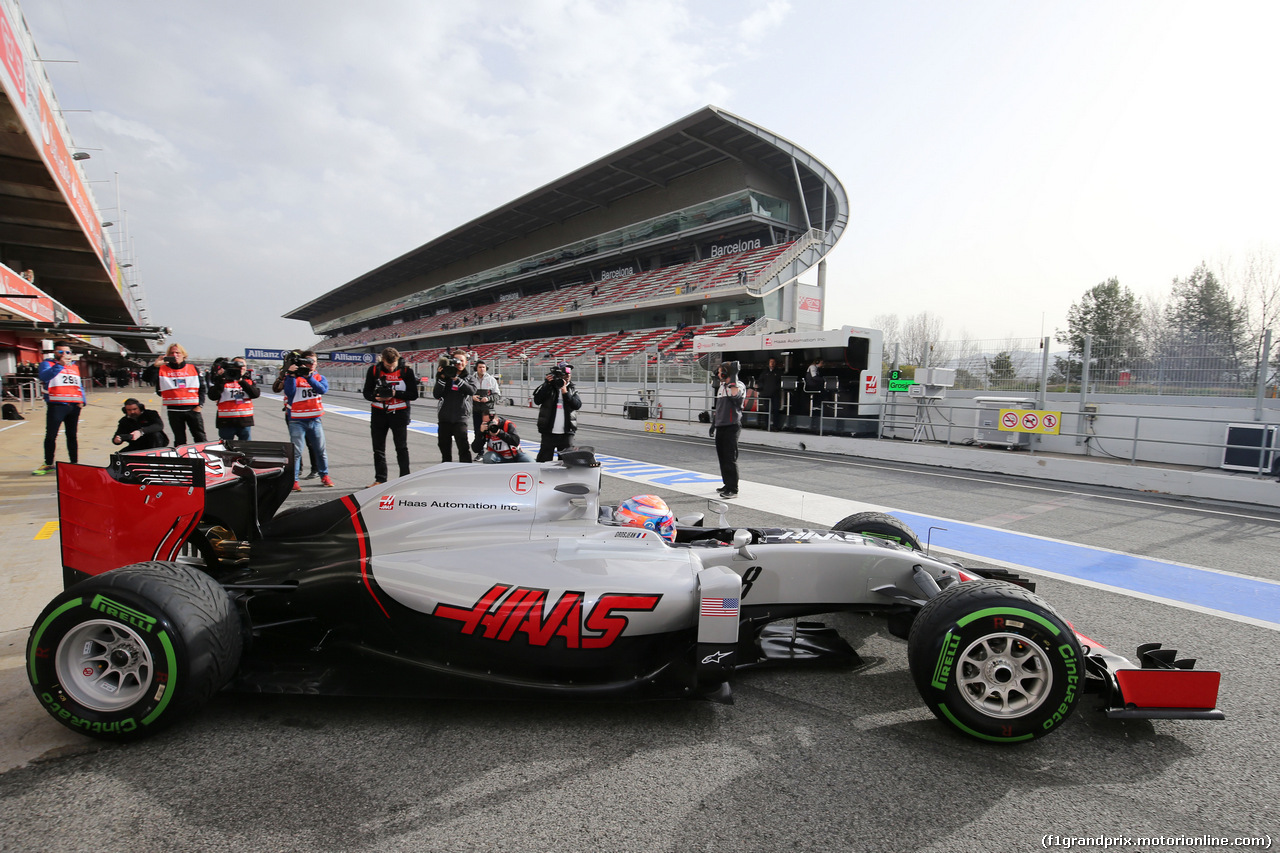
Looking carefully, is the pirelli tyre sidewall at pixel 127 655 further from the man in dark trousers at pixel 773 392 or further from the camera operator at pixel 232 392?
the man in dark trousers at pixel 773 392

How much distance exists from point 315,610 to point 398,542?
445 mm

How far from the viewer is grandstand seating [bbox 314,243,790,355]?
3544 cm

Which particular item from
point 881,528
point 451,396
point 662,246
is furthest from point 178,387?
point 662,246

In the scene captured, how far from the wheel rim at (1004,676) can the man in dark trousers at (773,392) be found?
1263cm

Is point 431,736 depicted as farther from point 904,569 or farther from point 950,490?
point 950,490

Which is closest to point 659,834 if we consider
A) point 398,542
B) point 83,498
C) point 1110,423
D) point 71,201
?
point 398,542

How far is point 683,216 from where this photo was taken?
38.8 metres

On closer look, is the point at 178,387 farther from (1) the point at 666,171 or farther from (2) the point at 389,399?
(1) the point at 666,171

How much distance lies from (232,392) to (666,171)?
35791mm

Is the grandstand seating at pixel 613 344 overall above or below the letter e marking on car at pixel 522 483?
above

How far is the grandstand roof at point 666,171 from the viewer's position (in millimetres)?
32875

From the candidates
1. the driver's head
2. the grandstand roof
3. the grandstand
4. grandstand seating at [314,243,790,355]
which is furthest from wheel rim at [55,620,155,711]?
the grandstand roof

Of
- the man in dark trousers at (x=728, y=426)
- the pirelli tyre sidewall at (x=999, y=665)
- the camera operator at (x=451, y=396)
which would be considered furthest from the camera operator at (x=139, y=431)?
the pirelli tyre sidewall at (x=999, y=665)

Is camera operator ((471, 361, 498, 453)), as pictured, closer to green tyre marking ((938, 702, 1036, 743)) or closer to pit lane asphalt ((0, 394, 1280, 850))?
pit lane asphalt ((0, 394, 1280, 850))
